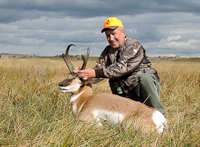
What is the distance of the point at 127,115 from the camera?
11.5ft

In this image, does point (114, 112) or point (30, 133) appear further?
point (114, 112)

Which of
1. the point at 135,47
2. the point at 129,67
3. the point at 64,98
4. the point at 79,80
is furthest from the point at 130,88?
the point at 64,98

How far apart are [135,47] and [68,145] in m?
2.69

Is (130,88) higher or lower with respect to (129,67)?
lower

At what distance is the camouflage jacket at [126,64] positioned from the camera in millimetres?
4262

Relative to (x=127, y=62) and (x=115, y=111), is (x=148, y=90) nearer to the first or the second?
(x=127, y=62)

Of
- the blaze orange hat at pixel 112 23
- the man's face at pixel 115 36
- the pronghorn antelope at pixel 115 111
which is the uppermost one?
the blaze orange hat at pixel 112 23

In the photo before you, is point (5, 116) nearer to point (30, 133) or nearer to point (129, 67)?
point (30, 133)

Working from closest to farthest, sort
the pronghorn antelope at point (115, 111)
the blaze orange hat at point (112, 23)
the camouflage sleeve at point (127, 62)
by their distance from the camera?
the pronghorn antelope at point (115, 111)
the camouflage sleeve at point (127, 62)
the blaze orange hat at point (112, 23)

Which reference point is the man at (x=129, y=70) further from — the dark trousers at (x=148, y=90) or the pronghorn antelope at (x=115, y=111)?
the pronghorn antelope at (x=115, y=111)

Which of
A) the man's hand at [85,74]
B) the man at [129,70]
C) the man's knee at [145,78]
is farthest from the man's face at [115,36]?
the man's hand at [85,74]

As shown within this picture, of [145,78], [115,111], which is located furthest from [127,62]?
[115,111]

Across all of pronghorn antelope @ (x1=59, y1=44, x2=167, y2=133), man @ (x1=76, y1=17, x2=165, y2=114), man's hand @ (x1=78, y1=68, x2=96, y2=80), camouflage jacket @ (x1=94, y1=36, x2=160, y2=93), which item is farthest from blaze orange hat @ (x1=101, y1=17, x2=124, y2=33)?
pronghorn antelope @ (x1=59, y1=44, x2=167, y2=133)

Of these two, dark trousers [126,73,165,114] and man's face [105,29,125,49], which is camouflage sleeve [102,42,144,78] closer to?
man's face [105,29,125,49]
